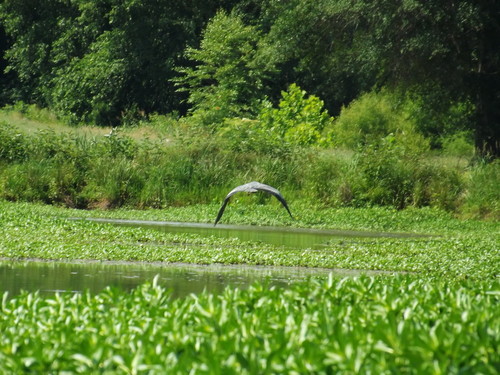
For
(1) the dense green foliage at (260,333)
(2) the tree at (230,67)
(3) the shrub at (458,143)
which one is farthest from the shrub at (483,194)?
(2) the tree at (230,67)

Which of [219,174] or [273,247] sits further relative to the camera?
[219,174]

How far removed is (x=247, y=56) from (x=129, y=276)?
36548 mm

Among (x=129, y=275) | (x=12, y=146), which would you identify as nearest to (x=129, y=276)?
(x=129, y=275)

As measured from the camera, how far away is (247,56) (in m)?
49.2

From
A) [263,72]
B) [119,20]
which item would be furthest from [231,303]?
[119,20]

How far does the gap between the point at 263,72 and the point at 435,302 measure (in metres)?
45.3

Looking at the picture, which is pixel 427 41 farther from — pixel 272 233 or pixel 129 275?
pixel 129 275

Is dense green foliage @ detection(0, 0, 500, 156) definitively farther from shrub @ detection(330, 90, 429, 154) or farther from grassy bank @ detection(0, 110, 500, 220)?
grassy bank @ detection(0, 110, 500, 220)

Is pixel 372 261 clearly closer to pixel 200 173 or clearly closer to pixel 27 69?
pixel 200 173

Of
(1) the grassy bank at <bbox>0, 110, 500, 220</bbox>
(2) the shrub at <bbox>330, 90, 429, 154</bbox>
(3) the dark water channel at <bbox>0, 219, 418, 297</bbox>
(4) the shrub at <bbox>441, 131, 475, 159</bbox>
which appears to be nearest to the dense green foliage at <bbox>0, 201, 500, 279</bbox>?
(3) the dark water channel at <bbox>0, 219, 418, 297</bbox>

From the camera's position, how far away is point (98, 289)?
38.6ft

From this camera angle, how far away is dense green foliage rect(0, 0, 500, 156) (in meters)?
32.4

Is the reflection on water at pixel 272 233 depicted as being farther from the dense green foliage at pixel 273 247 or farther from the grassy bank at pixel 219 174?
the grassy bank at pixel 219 174

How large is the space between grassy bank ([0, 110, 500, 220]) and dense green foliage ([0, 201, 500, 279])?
3.04 metres
